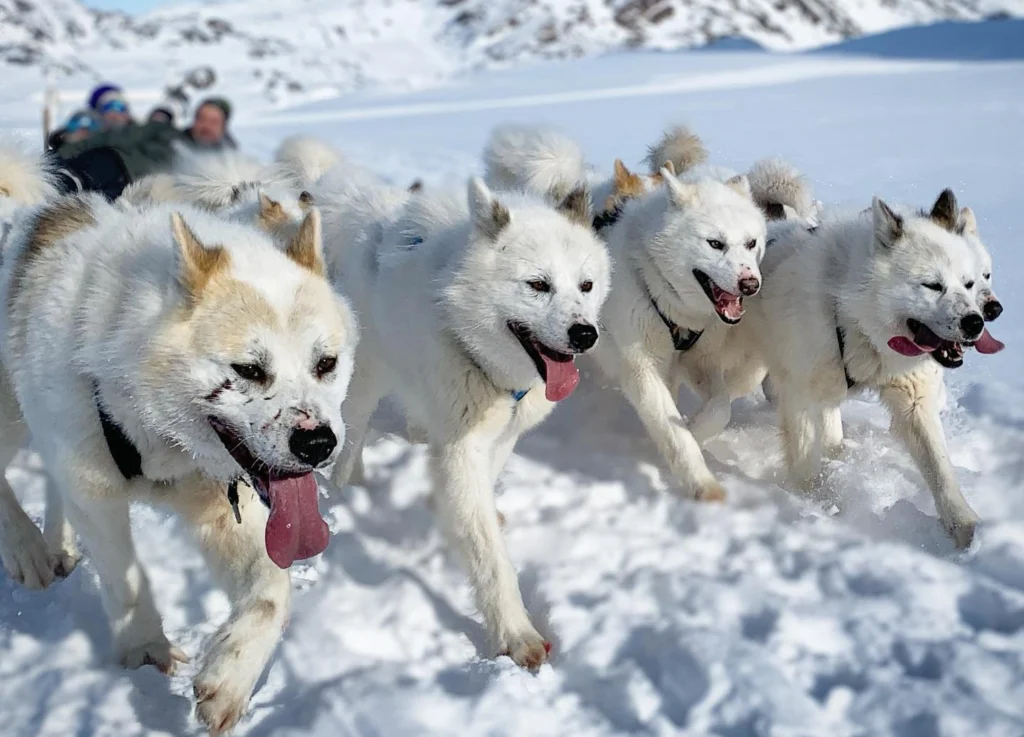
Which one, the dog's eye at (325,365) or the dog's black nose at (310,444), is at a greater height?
the dog's eye at (325,365)

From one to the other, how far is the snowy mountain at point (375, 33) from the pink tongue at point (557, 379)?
110 feet

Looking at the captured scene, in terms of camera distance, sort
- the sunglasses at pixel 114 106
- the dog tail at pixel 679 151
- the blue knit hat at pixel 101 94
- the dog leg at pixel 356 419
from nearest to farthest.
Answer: the dog leg at pixel 356 419, the dog tail at pixel 679 151, the sunglasses at pixel 114 106, the blue knit hat at pixel 101 94

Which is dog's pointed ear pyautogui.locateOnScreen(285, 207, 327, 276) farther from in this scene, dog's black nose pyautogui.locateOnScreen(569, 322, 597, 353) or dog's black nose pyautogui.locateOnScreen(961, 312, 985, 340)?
dog's black nose pyautogui.locateOnScreen(961, 312, 985, 340)

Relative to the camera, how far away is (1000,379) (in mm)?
5441

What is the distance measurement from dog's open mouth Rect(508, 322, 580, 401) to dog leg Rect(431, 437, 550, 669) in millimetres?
386

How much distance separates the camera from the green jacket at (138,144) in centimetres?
720

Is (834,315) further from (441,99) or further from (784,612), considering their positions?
(441,99)

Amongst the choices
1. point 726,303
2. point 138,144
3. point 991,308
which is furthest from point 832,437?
point 138,144

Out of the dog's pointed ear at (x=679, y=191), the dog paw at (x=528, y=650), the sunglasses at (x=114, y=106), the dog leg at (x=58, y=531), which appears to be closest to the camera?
the dog paw at (x=528, y=650)

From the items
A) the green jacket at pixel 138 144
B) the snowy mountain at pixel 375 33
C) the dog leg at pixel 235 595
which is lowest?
the snowy mountain at pixel 375 33

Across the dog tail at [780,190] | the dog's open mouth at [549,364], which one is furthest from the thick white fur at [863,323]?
the dog's open mouth at [549,364]

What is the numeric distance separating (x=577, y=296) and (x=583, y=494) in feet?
4.26

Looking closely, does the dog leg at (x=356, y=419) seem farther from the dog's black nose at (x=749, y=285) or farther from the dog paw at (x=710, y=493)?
the dog's black nose at (x=749, y=285)

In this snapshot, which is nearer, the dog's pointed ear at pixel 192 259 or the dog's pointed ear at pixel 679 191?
the dog's pointed ear at pixel 192 259
